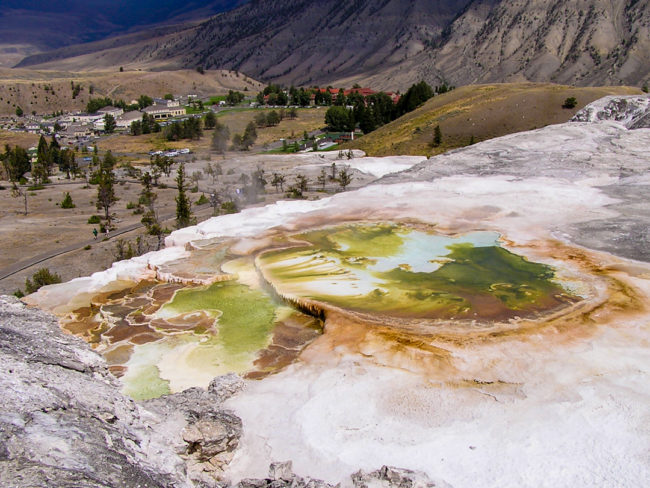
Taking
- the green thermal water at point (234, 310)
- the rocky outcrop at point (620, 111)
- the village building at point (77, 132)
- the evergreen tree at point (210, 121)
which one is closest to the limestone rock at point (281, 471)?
the green thermal water at point (234, 310)

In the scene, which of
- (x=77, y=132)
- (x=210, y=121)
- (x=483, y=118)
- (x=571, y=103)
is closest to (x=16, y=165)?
(x=210, y=121)

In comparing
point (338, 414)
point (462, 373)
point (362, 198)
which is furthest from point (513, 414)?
point (362, 198)

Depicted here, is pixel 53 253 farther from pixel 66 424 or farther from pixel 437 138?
pixel 437 138

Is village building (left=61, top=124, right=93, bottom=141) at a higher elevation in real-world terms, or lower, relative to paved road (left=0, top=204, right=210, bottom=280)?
higher

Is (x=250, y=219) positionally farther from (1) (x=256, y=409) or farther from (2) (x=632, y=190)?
(2) (x=632, y=190)

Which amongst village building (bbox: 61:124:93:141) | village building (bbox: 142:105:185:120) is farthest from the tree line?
village building (bbox: 61:124:93:141)

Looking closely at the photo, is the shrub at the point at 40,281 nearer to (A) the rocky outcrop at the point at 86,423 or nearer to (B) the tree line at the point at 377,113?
(A) the rocky outcrop at the point at 86,423

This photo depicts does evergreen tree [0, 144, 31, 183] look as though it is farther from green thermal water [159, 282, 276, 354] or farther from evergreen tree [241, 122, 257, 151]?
green thermal water [159, 282, 276, 354]

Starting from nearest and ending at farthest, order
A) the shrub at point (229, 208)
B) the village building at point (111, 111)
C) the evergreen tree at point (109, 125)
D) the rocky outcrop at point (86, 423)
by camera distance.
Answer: the rocky outcrop at point (86, 423) → the shrub at point (229, 208) → the evergreen tree at point (109, 125) → the village building at point (111, 111)
